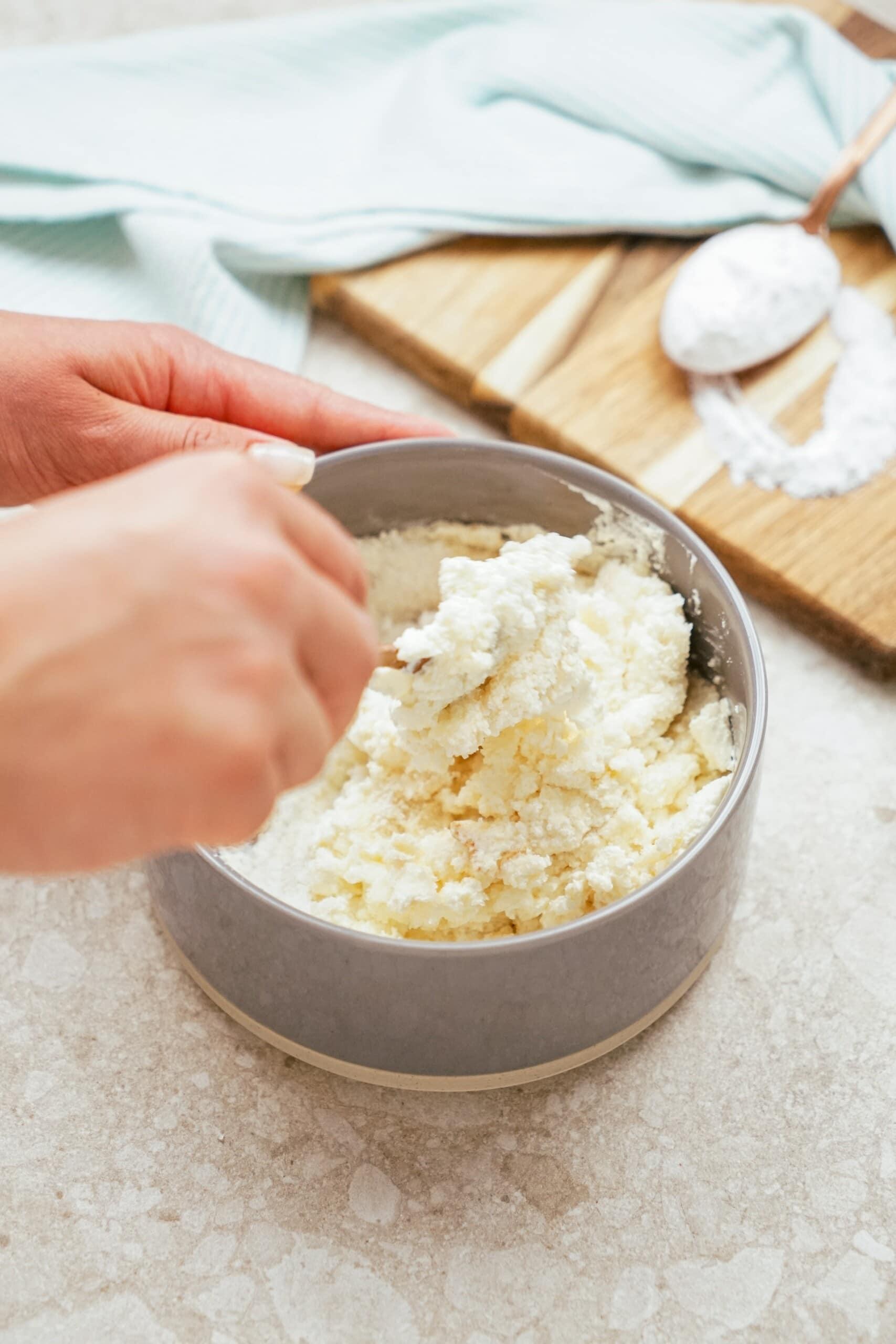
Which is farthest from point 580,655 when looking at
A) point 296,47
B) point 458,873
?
point 296,47

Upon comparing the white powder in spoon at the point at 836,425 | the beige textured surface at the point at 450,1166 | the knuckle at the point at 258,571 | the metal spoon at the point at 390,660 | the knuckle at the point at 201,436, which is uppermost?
the knuckle at the point at 258,571

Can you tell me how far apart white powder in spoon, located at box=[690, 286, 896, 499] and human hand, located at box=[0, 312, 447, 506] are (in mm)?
247

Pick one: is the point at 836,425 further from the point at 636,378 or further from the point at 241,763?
the point at 241,763

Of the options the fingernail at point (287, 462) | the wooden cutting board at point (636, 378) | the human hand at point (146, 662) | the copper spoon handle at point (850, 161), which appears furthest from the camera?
the copper spoon handle at point (850, 161)

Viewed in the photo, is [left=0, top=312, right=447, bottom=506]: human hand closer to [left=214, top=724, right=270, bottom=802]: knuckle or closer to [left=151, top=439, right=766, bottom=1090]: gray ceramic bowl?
[left=151, top=439, right=766, bottom=1090]: gray ceramic bowl

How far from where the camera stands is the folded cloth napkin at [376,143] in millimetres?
1019

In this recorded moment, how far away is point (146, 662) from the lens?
0.38 meters

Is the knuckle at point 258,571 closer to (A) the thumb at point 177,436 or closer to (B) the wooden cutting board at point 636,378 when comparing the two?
(A) the thumb at point 177,436

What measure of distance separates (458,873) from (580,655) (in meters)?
0.15

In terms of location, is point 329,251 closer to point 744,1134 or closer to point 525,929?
point 525,929

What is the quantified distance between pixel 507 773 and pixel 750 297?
1.60ft

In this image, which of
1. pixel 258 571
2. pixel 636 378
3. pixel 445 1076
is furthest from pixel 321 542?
pixel 636 378

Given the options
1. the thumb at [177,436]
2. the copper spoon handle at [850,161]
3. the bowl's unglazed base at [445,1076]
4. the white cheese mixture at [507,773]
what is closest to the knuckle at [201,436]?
the thumb at [177,436]

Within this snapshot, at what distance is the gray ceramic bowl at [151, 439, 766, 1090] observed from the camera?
0.59 meters
